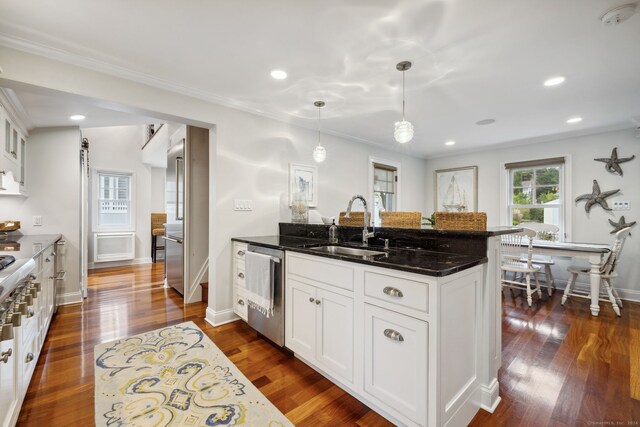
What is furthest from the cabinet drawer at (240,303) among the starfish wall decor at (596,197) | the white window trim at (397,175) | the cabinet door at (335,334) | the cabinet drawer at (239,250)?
the starfish wall decor at (596,197)

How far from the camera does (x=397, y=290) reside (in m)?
1.49

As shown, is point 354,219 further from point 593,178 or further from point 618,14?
point 593,178

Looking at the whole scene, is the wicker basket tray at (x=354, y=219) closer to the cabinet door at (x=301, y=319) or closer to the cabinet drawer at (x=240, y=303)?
the cabinet door at (x=301, y=319)

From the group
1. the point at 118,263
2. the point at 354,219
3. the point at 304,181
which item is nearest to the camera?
the point at 354,219

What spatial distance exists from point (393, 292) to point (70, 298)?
415 cm

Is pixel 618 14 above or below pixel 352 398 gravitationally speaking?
above

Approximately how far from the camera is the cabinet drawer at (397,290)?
1378 millimetres

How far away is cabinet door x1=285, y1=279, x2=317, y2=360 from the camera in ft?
6.69

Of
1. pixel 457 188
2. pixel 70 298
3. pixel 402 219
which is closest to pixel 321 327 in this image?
pixel 402 219

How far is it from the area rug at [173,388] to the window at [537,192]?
518cm

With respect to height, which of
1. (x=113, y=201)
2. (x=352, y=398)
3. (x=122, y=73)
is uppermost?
(x=122, y=73)

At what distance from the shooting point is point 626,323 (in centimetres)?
301

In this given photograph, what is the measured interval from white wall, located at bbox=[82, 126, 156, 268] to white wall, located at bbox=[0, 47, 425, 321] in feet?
13.7

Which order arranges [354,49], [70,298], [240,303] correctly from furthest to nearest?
[70,298]
[240,303]
[354,49]
